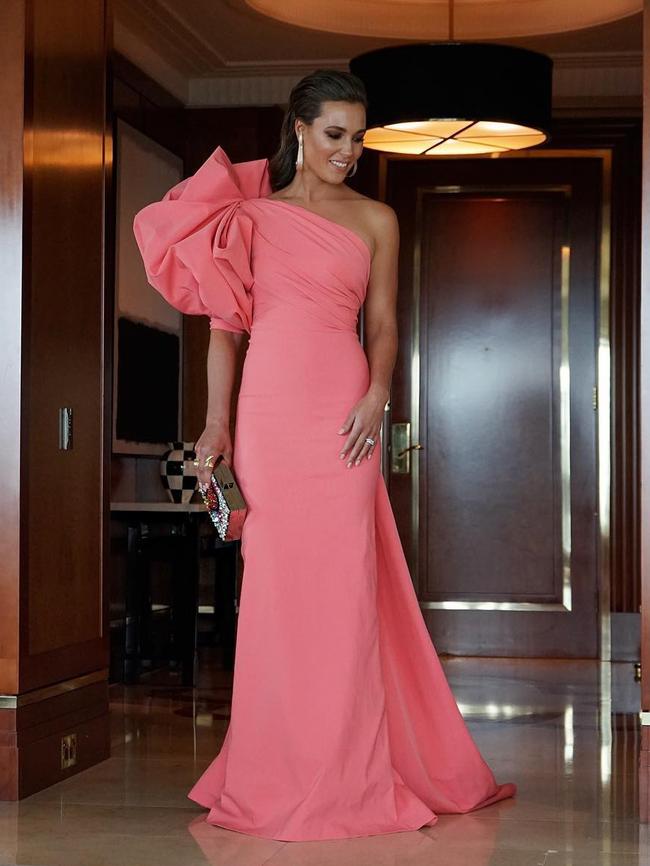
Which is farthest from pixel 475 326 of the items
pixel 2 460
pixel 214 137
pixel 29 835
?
pixel 29 835

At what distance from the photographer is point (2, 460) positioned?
3.46m

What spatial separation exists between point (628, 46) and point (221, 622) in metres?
3.46

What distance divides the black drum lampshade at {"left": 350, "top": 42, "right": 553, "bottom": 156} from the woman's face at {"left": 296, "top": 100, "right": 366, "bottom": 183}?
73.0 inches

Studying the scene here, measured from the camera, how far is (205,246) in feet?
10.3

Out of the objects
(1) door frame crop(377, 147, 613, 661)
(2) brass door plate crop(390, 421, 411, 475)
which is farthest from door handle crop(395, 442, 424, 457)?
(1) door frame crop(377, 147, 613, 661)

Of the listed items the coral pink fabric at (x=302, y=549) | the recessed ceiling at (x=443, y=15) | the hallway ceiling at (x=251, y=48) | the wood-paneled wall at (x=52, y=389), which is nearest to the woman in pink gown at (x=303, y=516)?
the coral pink fabric at (x=302, y=549)

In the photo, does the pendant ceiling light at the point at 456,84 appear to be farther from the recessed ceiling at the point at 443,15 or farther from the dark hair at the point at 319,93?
the dark hair at the point at 319,93

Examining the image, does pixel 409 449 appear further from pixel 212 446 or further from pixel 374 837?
pixel 374 837

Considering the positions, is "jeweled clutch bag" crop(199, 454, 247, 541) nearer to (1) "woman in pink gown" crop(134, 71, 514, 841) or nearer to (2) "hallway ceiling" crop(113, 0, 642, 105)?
(1) "woman in pink gown" crop(134, 71, 514, 841)

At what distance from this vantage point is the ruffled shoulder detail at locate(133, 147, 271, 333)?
315cm

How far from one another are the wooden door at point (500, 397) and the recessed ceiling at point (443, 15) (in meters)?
0.91

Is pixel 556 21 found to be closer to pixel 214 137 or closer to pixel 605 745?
pixel 214 137

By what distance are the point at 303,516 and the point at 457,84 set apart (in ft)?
7.85

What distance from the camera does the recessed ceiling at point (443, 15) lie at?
6.11 m
